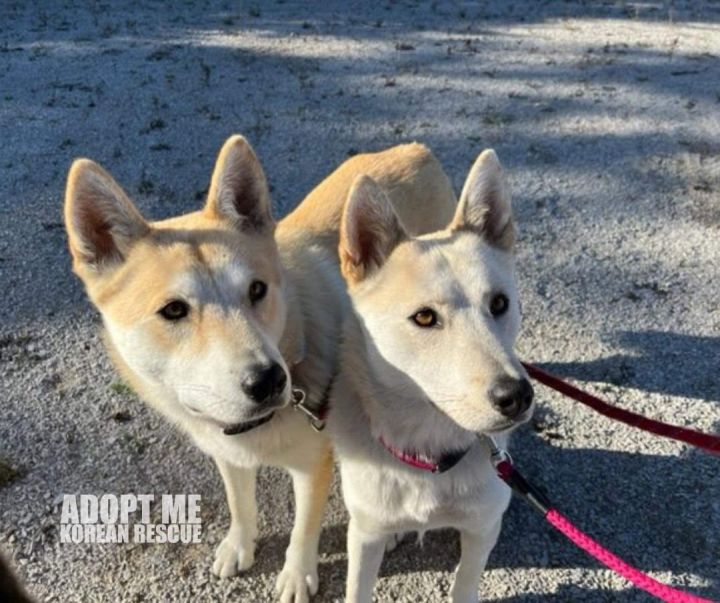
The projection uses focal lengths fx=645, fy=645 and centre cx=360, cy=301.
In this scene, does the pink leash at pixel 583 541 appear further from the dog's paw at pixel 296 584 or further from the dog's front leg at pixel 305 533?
the dog's paw at pixel 296 584

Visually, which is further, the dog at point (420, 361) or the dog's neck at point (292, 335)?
the dog's neck at point (292, 335)

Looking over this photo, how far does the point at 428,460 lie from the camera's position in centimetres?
211

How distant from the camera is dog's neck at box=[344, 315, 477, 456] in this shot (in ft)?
6.81

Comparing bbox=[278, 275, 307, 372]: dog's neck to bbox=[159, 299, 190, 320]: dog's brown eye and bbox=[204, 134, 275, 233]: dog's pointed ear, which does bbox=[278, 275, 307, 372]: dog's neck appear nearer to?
bbox=[204, 134, 275, 233]: dog's pointed ear

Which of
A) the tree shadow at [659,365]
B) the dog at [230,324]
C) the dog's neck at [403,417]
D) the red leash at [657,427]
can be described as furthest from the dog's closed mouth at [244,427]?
the tree shadow at [659,365]

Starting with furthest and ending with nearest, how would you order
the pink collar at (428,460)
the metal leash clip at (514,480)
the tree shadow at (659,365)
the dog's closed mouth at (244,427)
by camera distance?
1. the tree shadow at (659,365)
2. the dog's closed mouth at (244,427)
3. the pink collar at (428,460)
4. the metal leash clip at (514,480)

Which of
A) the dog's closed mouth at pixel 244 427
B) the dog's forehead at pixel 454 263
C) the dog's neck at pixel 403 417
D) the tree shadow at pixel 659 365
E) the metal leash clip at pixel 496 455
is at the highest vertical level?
the dog's forehead at pixel 454 263

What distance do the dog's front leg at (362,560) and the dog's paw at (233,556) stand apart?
1.64 feet

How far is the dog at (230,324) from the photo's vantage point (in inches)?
79.4

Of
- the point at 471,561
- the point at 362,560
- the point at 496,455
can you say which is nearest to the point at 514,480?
the point at 496,455

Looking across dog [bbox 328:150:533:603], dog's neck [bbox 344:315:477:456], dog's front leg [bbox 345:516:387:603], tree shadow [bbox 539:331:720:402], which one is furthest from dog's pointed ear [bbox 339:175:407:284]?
tree shadow [bbox 539:331:720:402]

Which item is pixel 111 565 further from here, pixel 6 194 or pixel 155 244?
pixel 6 194

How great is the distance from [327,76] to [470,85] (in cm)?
166

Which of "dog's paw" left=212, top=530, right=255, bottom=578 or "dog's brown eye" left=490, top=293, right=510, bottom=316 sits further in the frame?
"dog's paw" left=212, top=530, right=255, bottom=578
